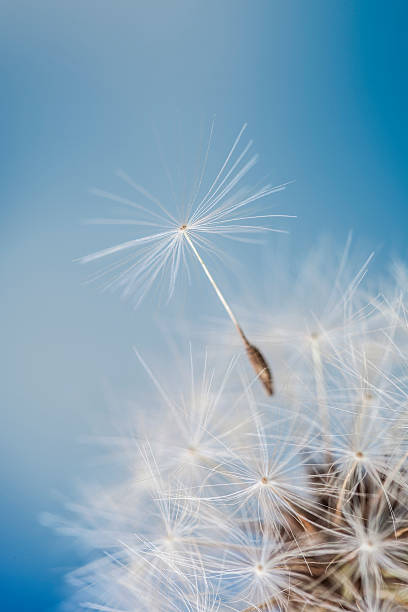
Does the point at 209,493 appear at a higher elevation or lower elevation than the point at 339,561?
higher

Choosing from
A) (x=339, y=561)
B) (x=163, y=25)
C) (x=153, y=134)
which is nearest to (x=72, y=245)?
(x=153, y=134)

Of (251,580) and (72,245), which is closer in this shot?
(251,580)

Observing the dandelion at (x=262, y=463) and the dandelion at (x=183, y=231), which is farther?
the dandelion at (x=183, y=231)

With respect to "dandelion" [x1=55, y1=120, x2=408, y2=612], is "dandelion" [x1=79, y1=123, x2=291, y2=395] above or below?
above

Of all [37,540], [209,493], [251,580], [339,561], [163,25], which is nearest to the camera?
[339,561]

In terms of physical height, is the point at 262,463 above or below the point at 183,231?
below

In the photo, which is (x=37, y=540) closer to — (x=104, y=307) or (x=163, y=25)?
(x=104, y=307)

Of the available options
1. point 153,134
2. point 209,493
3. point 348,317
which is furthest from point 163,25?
point 209,493

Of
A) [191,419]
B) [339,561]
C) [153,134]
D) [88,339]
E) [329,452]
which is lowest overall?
[339,561]

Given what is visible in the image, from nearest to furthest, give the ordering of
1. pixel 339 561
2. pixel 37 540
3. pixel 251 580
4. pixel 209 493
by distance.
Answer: pixel 339 561 → pixel 251 580 → pixel 209 493 → pixel 37 540

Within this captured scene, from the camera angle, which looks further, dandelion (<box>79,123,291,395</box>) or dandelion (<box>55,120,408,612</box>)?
dandelion (<box>79,123,291,395</box>)

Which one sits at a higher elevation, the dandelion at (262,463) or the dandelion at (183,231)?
the dandelion at (183,231)
